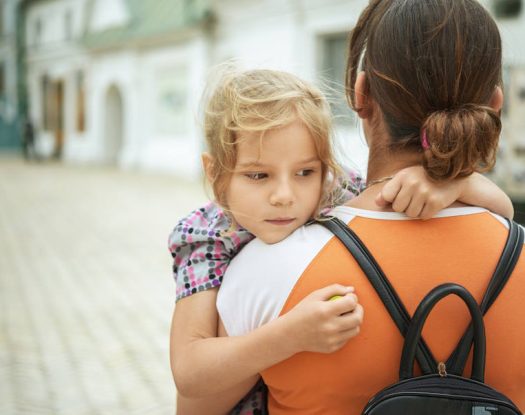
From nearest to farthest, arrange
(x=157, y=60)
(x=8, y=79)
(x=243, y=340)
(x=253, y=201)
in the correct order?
(x=243, y=340) < (x=253, y=201) < (x=157, y=60) < (x=8, y=79)

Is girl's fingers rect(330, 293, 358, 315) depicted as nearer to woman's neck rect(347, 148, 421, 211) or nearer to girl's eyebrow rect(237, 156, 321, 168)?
woman's neck rect(347, 148, 421, 211)

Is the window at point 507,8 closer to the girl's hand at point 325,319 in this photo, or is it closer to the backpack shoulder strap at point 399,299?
the backpack shoulder strap at point 399,299

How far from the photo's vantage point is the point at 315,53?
1482 cm

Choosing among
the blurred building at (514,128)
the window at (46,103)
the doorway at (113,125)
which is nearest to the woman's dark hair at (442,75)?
the blurred building at (514,128)

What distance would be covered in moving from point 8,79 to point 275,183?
123ft

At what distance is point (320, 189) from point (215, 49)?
1802 cm

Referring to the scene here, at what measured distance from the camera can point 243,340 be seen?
3.97 ft

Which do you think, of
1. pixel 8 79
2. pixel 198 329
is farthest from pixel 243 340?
pixel 8 79

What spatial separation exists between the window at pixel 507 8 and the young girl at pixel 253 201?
29.6ft

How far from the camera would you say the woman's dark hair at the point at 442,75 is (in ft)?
3.80

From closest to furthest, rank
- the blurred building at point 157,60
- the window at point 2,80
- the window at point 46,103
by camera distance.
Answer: the blurred building at point 157,60 → the window at point 46,103 → the window at point 2,80

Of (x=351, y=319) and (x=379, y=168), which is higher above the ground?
(x=379, y=168)

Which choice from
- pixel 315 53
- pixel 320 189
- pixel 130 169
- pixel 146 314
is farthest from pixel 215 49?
pixel 320 189

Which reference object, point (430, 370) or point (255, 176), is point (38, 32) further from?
point (430, 370)
